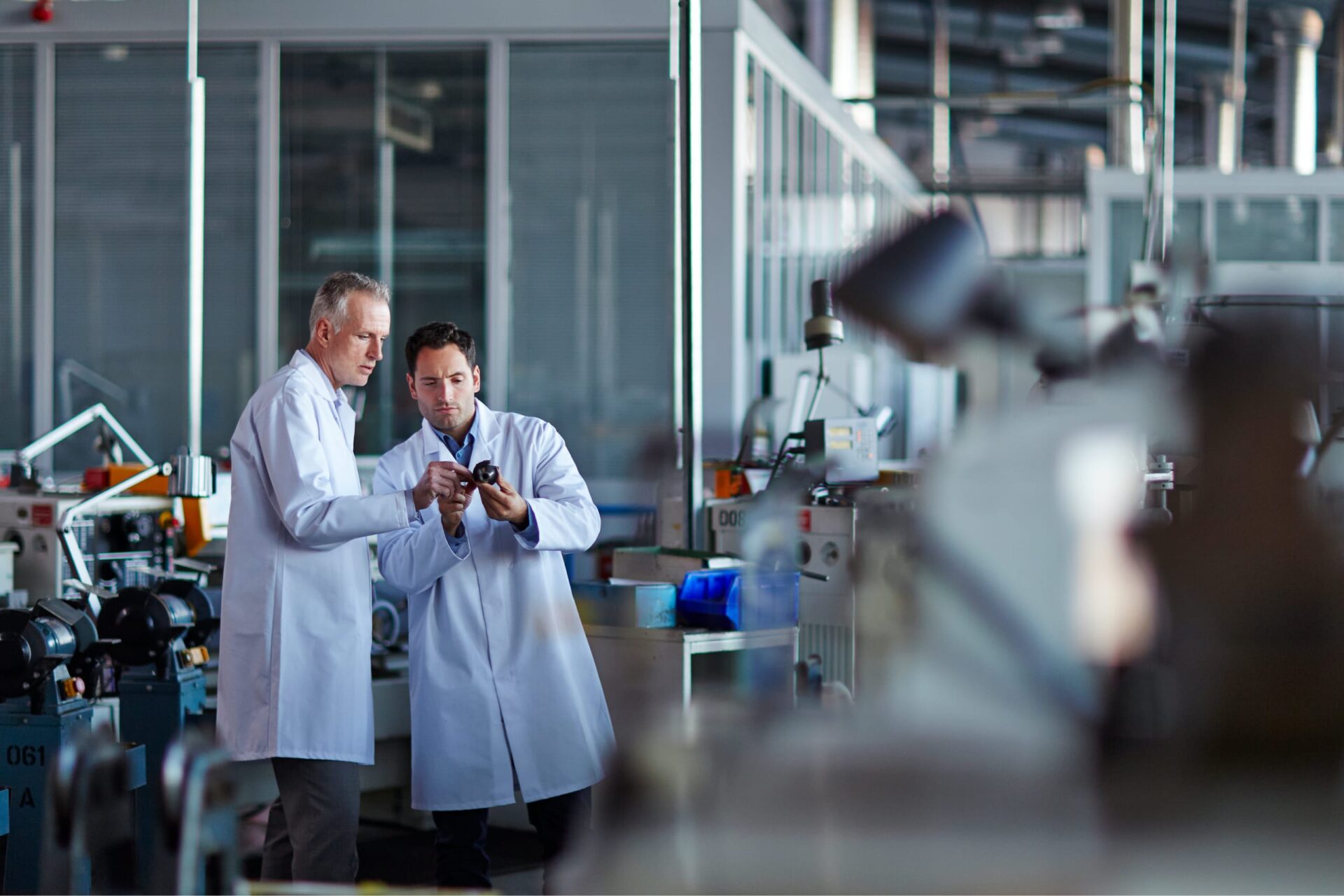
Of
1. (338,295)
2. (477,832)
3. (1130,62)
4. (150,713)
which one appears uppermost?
(1130,62)

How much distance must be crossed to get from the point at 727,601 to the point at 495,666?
59 cm

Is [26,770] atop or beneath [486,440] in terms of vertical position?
beneath

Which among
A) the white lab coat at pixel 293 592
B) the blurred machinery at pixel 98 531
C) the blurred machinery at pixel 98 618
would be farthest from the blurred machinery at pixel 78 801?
the blurred machinery at pixel 98 531

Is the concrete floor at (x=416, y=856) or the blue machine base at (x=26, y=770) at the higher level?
the blue machine base at (x=26, y=770)

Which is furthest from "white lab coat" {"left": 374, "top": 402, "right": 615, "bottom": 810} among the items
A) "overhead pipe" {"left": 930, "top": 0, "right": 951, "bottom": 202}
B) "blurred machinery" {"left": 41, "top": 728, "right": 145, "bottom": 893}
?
"overhead pipe" {"left": 930, "top": 0, "right": 951, "bottom": 202}

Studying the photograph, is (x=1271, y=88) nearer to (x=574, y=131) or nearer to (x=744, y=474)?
(x=574, y=131)

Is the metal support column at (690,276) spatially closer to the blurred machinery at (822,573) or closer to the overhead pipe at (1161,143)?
the blurred machinery at (822,573)

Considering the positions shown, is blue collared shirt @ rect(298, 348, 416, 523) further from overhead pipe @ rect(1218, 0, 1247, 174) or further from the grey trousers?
overhead pipe @ rect(1218, 0, 1247, 174)

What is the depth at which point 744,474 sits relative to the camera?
434 centimetres

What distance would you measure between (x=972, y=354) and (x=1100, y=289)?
7513mm

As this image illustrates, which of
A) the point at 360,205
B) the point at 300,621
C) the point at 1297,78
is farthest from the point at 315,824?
the point at 1297,78

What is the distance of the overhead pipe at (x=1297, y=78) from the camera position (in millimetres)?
10742

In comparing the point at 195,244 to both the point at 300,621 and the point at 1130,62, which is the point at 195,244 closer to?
the point at 300,621

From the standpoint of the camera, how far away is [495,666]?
8.21 feet
